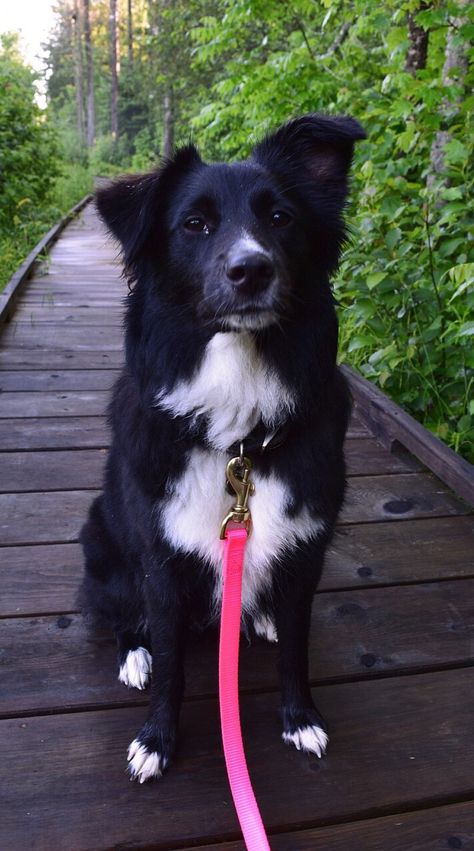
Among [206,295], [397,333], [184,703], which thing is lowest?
[184,703]

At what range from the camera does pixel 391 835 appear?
4.42 feet

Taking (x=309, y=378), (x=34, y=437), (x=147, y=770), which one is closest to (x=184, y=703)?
(x=147, y=770)

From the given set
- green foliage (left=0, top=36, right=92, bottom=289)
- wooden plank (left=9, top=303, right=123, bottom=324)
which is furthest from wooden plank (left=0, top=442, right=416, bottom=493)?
green foliage (left=0, top=36, right=92, bottom=289)

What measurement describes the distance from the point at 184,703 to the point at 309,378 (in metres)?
0.89

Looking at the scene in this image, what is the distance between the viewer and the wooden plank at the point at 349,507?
2352 mm

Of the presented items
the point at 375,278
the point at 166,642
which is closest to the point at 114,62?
the point at 375,278

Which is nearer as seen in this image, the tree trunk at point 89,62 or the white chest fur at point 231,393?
the white chest fur at point 231,393

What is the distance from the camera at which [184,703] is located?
1.71 metres

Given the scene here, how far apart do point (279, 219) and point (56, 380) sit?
253 centimetres

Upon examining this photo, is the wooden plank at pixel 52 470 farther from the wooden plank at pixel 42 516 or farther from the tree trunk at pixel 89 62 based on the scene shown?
the tree trunk at pixel 89 62

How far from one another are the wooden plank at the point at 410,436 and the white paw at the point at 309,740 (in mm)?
1269

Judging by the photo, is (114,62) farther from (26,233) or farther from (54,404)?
(54,404)

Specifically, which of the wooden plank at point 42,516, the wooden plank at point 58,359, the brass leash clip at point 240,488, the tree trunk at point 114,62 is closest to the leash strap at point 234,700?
the brass leash clip at point 240,488

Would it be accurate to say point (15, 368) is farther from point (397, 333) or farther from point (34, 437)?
point (397, 333)
